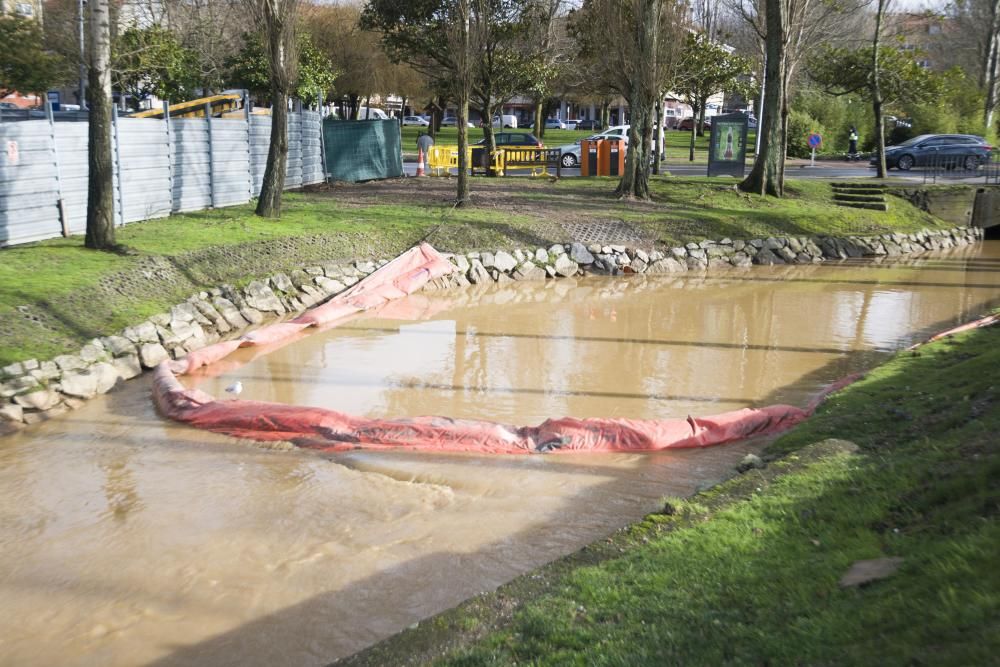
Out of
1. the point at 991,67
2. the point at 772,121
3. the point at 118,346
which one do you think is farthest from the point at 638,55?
the point at 991,67

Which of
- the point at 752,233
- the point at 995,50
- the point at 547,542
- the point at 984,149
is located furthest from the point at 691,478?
the point at 995,50

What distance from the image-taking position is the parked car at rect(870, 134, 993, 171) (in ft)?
113

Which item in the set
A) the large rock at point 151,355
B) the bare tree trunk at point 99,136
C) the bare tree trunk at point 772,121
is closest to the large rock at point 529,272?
the bare tree trunk at point 99,136

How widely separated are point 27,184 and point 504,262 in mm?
9017

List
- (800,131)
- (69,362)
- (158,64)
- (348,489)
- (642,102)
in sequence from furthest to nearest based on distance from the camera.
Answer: (800,131) < (158,64) < (642,102) < (69,362) < (348,489)

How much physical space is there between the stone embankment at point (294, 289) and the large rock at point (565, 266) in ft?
0.07

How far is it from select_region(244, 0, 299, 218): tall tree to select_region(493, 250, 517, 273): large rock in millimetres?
4602

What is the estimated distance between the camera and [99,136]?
14281 mm

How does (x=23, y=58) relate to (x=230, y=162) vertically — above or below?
above

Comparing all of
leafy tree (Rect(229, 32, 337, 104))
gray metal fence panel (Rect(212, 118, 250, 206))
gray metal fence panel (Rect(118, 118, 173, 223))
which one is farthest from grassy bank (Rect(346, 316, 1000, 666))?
leafy tree (Rect(229, 32, 337, 104))

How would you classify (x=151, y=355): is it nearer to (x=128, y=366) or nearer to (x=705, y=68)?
(x=128, y=366)

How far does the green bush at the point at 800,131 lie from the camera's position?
1682 inches

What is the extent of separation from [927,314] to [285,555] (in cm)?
1358

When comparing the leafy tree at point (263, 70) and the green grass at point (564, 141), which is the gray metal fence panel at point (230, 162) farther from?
the green grass at point (564, 141)
